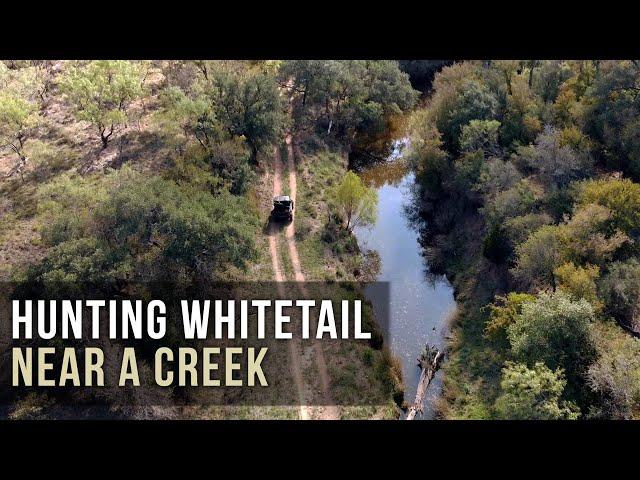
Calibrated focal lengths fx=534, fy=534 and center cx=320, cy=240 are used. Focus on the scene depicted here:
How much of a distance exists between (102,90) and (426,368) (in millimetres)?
43946

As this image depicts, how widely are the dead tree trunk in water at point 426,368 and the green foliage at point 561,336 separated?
8.83 metres

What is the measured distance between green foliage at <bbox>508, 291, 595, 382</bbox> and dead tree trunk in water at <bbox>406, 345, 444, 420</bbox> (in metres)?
8.83

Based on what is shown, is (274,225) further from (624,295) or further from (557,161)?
(624,295)

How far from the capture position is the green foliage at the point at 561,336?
1296 inches

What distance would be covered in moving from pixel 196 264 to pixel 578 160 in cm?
3340

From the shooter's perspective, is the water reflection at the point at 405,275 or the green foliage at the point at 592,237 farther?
the water reflection at the point at 405,275

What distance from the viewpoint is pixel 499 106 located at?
2197 inches

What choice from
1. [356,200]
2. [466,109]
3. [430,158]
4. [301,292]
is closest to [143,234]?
[301,292]

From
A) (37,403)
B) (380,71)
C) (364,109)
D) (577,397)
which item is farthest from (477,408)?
(380,71)

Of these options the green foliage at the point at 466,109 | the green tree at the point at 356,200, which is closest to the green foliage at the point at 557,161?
the green foliage at the point at 466,109

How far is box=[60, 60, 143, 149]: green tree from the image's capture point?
2210 inches

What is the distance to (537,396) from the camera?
103 ft

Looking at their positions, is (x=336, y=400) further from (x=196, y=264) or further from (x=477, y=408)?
(x=196, y=264)

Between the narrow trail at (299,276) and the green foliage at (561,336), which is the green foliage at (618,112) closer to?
the green foliage at (561,336)
